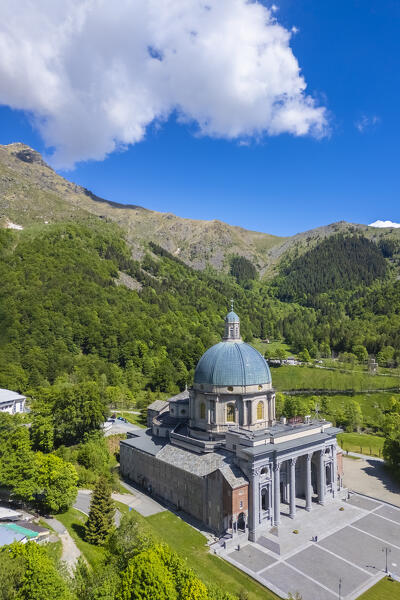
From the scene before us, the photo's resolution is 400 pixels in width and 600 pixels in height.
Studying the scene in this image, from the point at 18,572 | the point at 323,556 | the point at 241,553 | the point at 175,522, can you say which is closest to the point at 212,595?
the point at 18,572

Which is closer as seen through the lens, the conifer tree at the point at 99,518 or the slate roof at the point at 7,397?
the conifer tree at the point at 99,518

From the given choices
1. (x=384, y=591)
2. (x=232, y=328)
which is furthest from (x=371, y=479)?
(x=232, y=328)

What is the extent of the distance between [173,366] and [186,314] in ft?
182

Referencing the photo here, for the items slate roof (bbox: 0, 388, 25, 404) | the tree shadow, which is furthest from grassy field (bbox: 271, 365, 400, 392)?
slate roof (bbox: 0, 388, 25, 404)

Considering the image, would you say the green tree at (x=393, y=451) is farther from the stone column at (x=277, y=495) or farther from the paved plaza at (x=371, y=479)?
the stone column at (x=277, y=495)

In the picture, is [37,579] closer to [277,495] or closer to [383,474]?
[277,495]

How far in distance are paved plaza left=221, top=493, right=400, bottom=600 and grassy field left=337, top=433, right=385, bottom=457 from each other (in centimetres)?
2551

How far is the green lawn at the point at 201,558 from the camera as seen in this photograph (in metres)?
37.7

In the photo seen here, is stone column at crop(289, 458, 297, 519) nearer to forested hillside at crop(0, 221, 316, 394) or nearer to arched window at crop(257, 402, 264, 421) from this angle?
arched window at crop(257, 402, 264, 421)

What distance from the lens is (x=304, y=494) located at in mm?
58344

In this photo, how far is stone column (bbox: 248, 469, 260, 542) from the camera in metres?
47.2

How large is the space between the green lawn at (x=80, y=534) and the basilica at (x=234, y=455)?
13.1 m

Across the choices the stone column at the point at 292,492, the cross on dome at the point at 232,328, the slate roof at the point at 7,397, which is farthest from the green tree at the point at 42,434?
the stone column at the point at 292,492

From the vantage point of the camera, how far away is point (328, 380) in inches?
4820
